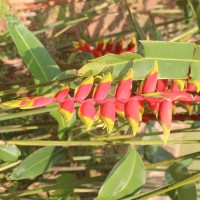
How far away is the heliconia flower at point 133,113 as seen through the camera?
0.85 metres

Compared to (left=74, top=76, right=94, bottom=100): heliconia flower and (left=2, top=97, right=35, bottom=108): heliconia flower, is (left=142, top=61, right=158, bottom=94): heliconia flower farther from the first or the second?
(left=2, top=97, right=35, bottom=108): heliconia flower

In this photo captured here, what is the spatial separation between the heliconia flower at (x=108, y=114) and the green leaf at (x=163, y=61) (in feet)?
0.35

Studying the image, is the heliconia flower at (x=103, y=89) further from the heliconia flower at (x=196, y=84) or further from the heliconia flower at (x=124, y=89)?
the heliconia flower at (x=196, y=84)

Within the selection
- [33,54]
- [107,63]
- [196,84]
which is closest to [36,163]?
[33,54]

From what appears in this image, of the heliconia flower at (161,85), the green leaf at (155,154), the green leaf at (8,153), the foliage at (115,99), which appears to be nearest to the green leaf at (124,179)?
the foliage at (115,99)

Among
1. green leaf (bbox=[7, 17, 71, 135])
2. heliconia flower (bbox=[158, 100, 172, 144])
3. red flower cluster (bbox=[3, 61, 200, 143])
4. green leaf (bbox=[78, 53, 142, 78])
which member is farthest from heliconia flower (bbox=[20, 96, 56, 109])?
green leaf (bbox=[7, 17, 71, 135])

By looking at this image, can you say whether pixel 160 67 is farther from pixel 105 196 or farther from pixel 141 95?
pixel 105 196

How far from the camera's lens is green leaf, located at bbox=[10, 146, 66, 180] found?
130 cm

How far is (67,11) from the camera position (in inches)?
92.3

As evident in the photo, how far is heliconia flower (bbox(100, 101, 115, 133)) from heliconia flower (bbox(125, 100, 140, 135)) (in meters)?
0.03

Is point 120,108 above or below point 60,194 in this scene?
above

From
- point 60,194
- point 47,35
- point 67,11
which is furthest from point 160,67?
point 67,11

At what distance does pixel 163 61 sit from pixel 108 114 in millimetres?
194

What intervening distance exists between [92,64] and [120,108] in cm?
11
